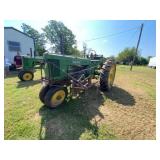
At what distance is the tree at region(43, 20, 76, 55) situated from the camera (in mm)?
42250

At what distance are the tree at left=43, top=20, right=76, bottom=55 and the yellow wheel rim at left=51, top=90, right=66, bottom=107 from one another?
39.0 m

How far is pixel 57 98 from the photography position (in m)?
3.72

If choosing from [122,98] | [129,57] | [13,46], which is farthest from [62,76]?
[129,57]

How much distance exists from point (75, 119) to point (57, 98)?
825 mm

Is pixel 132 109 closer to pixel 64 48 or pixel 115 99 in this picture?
pixel 115 99

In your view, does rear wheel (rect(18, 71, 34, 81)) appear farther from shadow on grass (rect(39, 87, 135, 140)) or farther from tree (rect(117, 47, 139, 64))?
tree (rect(117, 47, 139, 64))

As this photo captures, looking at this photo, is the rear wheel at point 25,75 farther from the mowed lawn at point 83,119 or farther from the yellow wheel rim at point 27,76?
the mowed lawn at point 83,119

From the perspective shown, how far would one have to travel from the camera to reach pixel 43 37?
42.6 m

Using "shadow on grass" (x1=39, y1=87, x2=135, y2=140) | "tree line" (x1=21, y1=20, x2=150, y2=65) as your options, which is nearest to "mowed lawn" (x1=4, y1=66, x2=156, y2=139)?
"shadow on grass" (x1=39, y1=87, x2=135, y2=140)

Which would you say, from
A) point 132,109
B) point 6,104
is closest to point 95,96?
point 132,109

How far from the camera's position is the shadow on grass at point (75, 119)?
274 cm

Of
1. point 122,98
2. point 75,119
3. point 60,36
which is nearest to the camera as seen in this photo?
point 75,119

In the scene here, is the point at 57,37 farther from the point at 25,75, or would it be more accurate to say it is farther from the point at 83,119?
the point at 83,119
